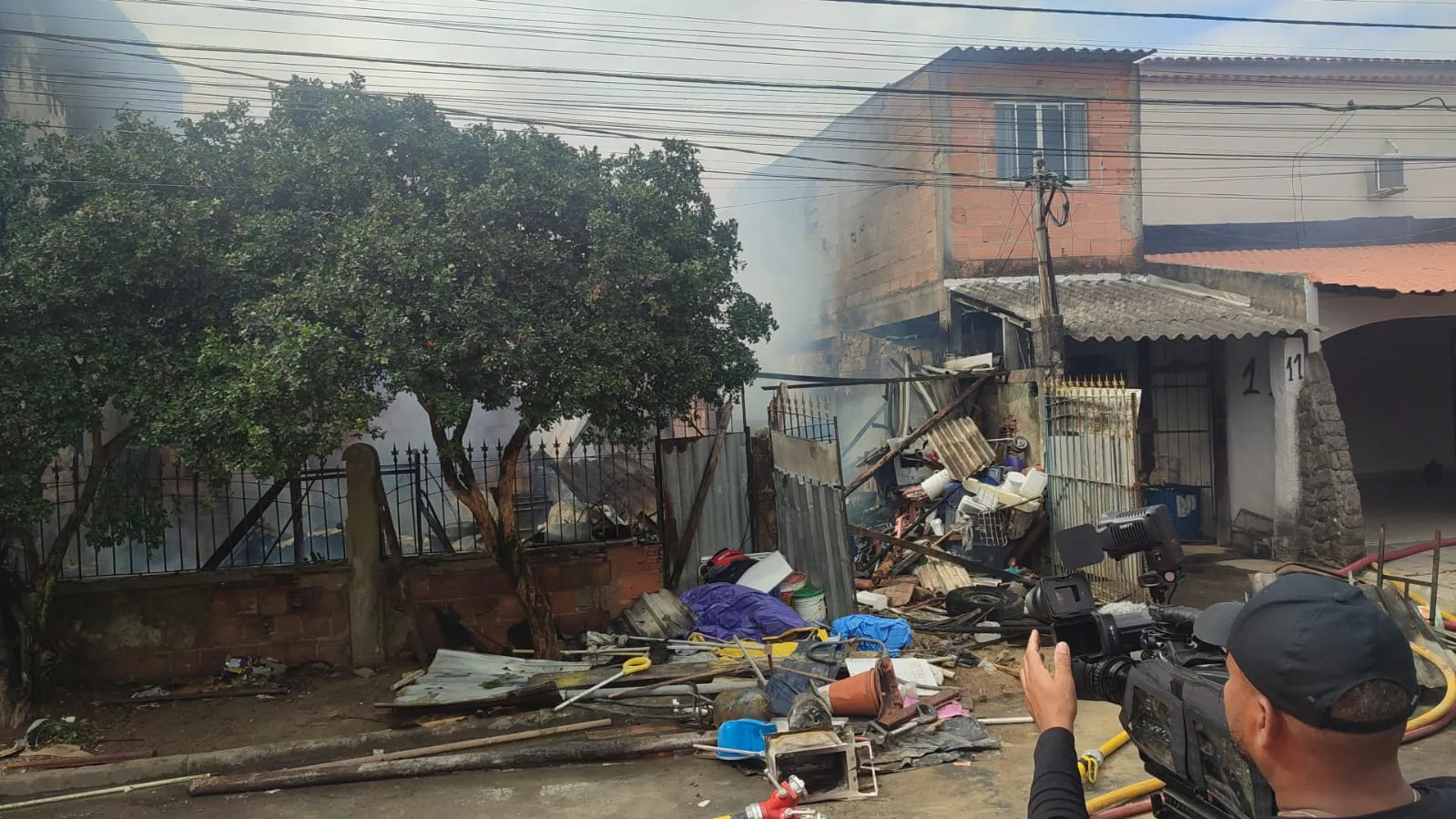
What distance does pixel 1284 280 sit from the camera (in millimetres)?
11047

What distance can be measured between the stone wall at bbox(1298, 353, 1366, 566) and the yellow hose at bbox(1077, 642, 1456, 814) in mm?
4089

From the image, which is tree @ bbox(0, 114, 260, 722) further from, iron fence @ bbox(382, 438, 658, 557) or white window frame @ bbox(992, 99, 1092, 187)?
white window frame @ bbox(992, 99, 1092, 187)

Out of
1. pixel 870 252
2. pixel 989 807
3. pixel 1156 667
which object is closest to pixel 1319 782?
pixel 1156 667

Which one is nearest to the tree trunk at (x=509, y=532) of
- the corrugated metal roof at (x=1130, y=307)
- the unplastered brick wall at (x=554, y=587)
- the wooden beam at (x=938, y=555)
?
the unplastered brick wall at (x=554, y=587)

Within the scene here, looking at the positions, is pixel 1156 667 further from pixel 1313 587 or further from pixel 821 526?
pixel 821 526

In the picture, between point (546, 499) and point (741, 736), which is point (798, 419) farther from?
point (741, 736)

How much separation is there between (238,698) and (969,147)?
1214 centimetres

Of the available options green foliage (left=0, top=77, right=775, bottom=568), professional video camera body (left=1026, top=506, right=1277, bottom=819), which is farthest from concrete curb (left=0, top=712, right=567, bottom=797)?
professional video camera body (left=1026, top=506, right=1277, bottom=819)

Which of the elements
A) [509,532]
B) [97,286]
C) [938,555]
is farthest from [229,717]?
[938,555]

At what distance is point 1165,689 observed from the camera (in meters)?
2.08

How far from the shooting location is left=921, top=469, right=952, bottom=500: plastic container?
34.7 ft

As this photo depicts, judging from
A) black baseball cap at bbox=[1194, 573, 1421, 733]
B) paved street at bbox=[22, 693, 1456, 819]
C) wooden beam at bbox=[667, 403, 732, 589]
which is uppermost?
black baseball cap at bbox=[1194, 573, 1421, 733]

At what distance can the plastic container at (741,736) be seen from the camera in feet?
17.7

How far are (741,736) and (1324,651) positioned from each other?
4.45 metres
